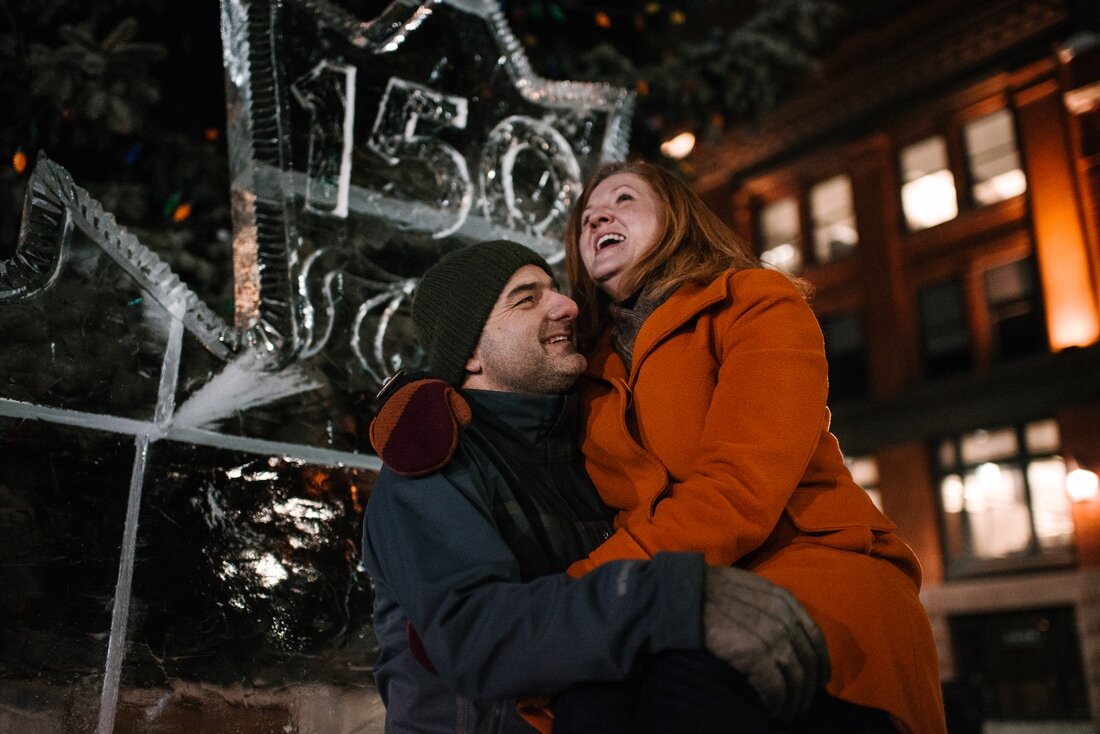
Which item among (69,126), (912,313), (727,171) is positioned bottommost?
(69,126)

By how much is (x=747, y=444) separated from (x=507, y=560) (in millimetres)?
552

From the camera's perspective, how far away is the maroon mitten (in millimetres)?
2016

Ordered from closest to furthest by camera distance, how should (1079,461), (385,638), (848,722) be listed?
(848,722), (385,638), (1079,461)

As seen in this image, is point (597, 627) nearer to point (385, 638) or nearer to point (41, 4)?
point (385, 638)

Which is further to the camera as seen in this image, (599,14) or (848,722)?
(599,14)

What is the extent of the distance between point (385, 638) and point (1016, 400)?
17061mm

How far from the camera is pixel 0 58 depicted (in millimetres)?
3783

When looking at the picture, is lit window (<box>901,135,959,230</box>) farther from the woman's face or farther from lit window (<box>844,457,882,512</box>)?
the woman's face

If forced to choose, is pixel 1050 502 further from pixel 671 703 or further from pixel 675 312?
pixel 671 703

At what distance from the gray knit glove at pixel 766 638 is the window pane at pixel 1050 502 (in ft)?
54.0

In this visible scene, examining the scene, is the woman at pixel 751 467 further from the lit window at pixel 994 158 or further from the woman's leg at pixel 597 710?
the lit window at pixel 994 158

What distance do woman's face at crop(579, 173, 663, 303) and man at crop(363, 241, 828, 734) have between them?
220 mm

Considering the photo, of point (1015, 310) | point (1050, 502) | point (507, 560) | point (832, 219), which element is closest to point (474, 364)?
point (507, 560)

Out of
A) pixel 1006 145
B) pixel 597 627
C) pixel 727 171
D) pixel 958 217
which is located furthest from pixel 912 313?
pixel 597 627
